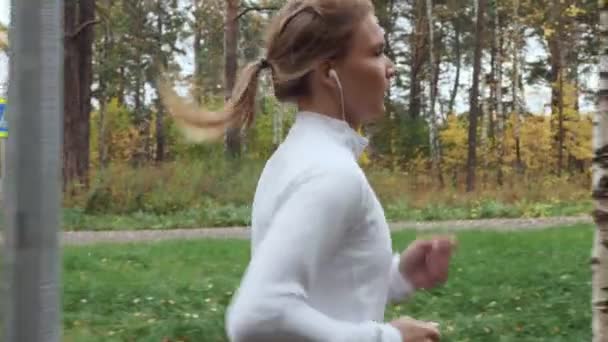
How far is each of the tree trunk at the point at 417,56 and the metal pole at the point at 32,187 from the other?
37.4 metres

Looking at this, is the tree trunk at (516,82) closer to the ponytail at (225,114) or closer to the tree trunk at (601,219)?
the tree trunk at (601,219)

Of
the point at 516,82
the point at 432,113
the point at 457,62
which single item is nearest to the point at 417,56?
the point at 516,82

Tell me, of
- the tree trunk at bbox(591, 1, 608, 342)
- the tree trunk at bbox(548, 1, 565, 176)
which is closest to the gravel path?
the tree trunk at bbox(591, 1, 608, 342)

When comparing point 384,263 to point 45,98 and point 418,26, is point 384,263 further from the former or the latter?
point 418,26

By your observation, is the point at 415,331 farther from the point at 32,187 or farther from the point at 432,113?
the point at 432,113

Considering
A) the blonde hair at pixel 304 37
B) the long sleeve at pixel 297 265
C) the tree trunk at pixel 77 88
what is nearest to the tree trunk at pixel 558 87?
the tree trunk at pixel 77 88

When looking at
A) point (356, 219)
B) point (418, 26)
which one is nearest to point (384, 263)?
point (356, 219)

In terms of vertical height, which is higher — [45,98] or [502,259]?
[45,98]

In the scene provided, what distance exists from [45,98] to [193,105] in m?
0.33

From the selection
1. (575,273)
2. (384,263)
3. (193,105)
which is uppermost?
(193,105)

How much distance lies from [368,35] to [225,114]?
0.36 meters

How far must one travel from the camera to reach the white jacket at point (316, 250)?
155 centimetres

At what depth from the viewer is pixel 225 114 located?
6.61 ft

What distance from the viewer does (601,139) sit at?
4457mm
